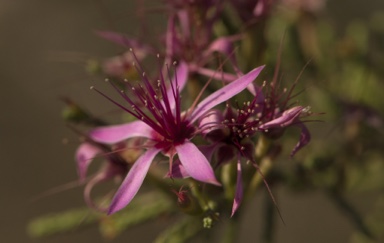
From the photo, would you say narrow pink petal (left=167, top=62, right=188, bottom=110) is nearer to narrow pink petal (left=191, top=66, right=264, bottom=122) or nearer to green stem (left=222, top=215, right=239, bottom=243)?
narrow pink petal (left=191, top=66, right=264, bottom=122)

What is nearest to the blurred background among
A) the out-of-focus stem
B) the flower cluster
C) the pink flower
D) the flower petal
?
the out-of-focus stem

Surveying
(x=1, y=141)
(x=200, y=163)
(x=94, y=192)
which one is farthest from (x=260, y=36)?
(x=1, y=141)

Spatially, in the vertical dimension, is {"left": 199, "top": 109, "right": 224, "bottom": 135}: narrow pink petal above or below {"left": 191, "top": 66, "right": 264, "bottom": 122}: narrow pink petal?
below

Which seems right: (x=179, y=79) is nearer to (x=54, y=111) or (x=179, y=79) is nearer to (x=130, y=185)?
(x=130, y=185)

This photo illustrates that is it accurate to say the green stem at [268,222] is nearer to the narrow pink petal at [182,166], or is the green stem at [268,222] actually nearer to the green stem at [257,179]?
the green stem at [257,179]

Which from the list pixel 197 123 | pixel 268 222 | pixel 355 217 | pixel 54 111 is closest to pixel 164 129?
pixel 197 123

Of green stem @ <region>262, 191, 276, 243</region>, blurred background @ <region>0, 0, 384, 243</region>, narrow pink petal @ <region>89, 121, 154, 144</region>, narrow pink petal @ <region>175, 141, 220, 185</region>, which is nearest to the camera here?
narrow pink petal @ <region>175, 141, 220, 185</region>
